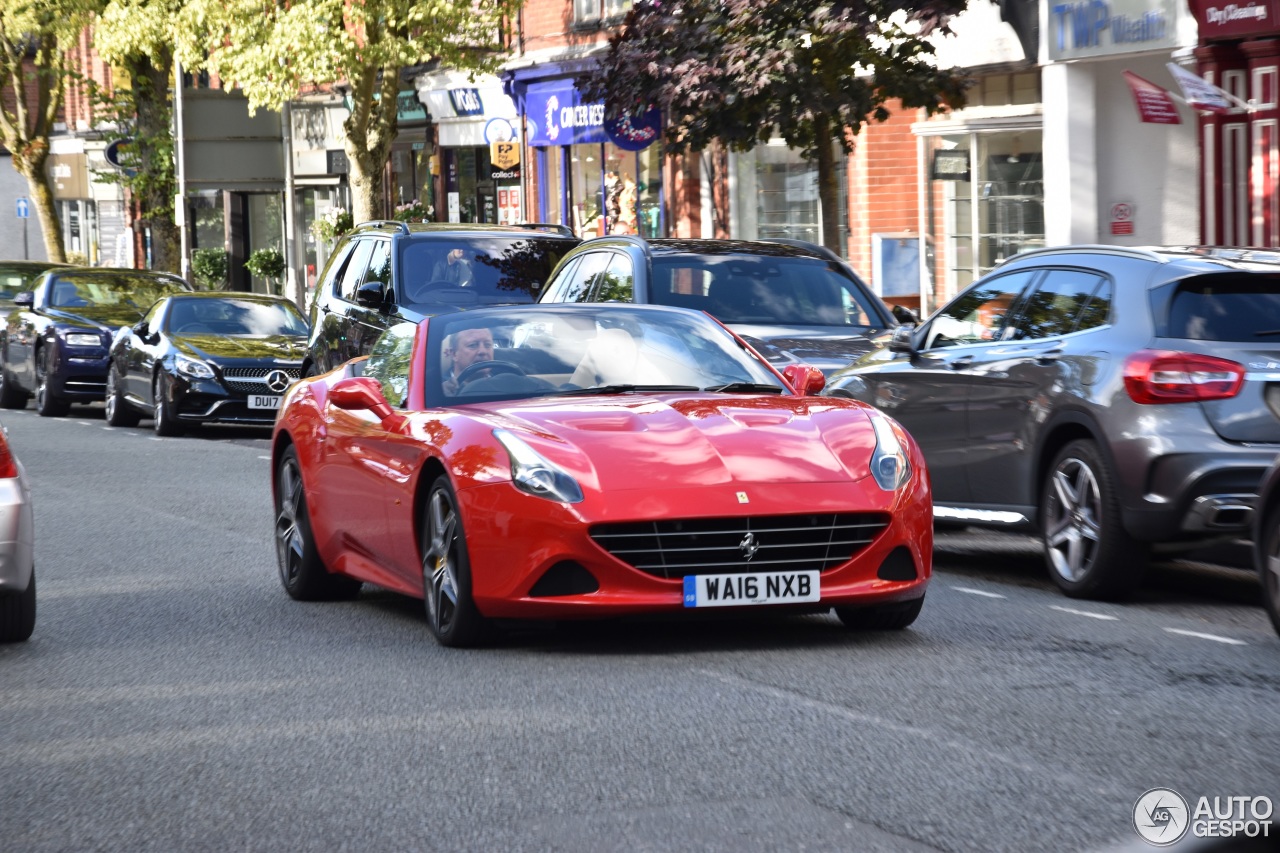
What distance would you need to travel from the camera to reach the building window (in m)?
32.1

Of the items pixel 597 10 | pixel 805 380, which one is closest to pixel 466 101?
pixel 597 10

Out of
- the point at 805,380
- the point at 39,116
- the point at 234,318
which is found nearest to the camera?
the point at 805,380

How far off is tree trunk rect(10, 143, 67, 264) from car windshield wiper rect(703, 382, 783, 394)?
1686 inches

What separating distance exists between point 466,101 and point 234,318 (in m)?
15.3

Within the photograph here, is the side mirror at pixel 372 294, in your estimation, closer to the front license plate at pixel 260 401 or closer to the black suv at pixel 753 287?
the black suv at pixel 753 287

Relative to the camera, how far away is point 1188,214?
73.6ft

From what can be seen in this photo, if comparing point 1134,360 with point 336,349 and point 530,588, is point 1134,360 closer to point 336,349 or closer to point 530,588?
point 530,588

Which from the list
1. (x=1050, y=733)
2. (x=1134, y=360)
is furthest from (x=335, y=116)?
(x=1050, y=733)

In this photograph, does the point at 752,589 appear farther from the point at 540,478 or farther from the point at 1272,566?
the point at 1272,566

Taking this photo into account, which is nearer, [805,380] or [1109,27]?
[805,380]

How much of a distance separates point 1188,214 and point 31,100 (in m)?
62.4

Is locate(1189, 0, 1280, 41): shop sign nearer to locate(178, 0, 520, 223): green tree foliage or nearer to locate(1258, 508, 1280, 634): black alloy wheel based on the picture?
locate(178, 0, 520, 223): green tree foliage

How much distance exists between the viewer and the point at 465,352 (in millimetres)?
9078

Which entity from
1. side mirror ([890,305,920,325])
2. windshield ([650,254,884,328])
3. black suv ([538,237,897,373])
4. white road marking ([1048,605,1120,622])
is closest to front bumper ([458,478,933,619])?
white road marking ([1048,605,1120,622])
